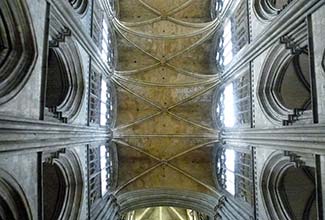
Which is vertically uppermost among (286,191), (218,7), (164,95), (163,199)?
(218,7)

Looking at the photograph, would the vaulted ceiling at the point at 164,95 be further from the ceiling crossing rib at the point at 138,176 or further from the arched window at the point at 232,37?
the arched window at the point at 232,37

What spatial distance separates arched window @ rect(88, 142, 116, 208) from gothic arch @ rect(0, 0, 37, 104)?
704 centimetres

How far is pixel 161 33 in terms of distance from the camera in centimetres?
2161

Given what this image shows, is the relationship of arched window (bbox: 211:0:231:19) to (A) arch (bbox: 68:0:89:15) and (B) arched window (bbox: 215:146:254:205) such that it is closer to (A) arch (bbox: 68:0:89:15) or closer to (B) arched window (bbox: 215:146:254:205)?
(B) arched window (bbox: 215:146:254:205)

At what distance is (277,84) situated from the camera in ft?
43.0

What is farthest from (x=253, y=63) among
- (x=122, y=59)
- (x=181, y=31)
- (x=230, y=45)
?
(x=122, y=59)

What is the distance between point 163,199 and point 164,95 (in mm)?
5757

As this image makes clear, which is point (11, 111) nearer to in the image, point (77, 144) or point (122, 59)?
point (77, 144)

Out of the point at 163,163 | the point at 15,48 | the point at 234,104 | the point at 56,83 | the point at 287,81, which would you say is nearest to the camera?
the point at 15,48

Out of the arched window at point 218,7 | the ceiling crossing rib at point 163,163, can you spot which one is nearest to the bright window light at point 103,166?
the ceiling crossing rib at point 163,163

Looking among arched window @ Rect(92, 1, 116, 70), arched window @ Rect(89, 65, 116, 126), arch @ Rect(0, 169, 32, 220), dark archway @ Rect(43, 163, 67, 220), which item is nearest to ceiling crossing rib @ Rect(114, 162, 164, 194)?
arched window @ Rect(89, 65, 116, 126)

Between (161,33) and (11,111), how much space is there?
14.7m

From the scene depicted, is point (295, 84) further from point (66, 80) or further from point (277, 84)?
point (66, 80)

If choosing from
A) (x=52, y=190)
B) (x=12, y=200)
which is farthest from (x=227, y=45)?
(x=12, y=200)
